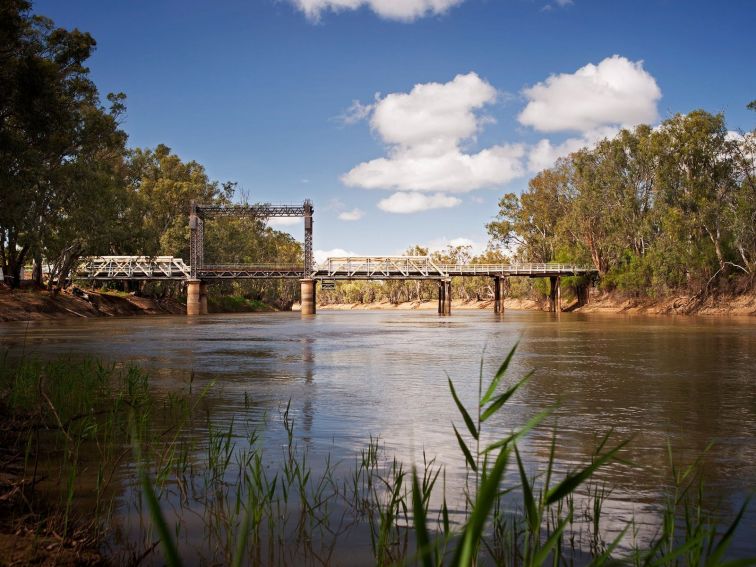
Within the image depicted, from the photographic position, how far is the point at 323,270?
8200 cm

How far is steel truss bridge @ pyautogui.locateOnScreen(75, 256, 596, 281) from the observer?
259ft

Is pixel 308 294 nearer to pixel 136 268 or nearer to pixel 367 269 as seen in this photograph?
pixel 367 269

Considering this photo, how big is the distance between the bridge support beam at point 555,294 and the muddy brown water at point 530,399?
64171mm

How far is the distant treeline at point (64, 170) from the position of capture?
23.6 metres

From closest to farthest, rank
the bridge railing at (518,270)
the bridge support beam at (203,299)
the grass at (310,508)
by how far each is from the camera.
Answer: the grass at (310,508)
the bridge support beam at (203,299)
the bridge railing at (518,270)

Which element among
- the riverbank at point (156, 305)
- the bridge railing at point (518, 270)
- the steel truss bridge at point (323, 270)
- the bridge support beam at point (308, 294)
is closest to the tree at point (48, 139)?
the riverbank at point (156, 305)

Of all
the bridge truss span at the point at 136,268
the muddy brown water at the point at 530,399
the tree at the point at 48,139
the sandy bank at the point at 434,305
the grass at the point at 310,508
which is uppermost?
the tree at the point at 48,139

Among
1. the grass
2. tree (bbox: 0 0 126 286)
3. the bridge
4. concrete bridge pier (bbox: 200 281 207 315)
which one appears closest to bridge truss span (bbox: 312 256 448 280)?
the bridge

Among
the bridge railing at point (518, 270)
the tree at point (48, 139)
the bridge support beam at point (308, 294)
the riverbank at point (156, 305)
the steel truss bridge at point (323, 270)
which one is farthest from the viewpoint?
the bridge railing at point (518, 270)

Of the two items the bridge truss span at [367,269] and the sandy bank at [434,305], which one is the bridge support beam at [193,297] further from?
the sandy bank at [434,305]

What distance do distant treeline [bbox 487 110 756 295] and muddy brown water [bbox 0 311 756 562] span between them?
130 ft

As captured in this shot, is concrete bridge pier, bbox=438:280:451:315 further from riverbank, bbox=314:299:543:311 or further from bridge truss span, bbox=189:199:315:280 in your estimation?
riverbank, bbox=314:299:543:311

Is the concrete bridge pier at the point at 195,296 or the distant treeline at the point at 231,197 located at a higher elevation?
the distant treeline at the point at 231,197

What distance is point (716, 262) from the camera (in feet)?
214
